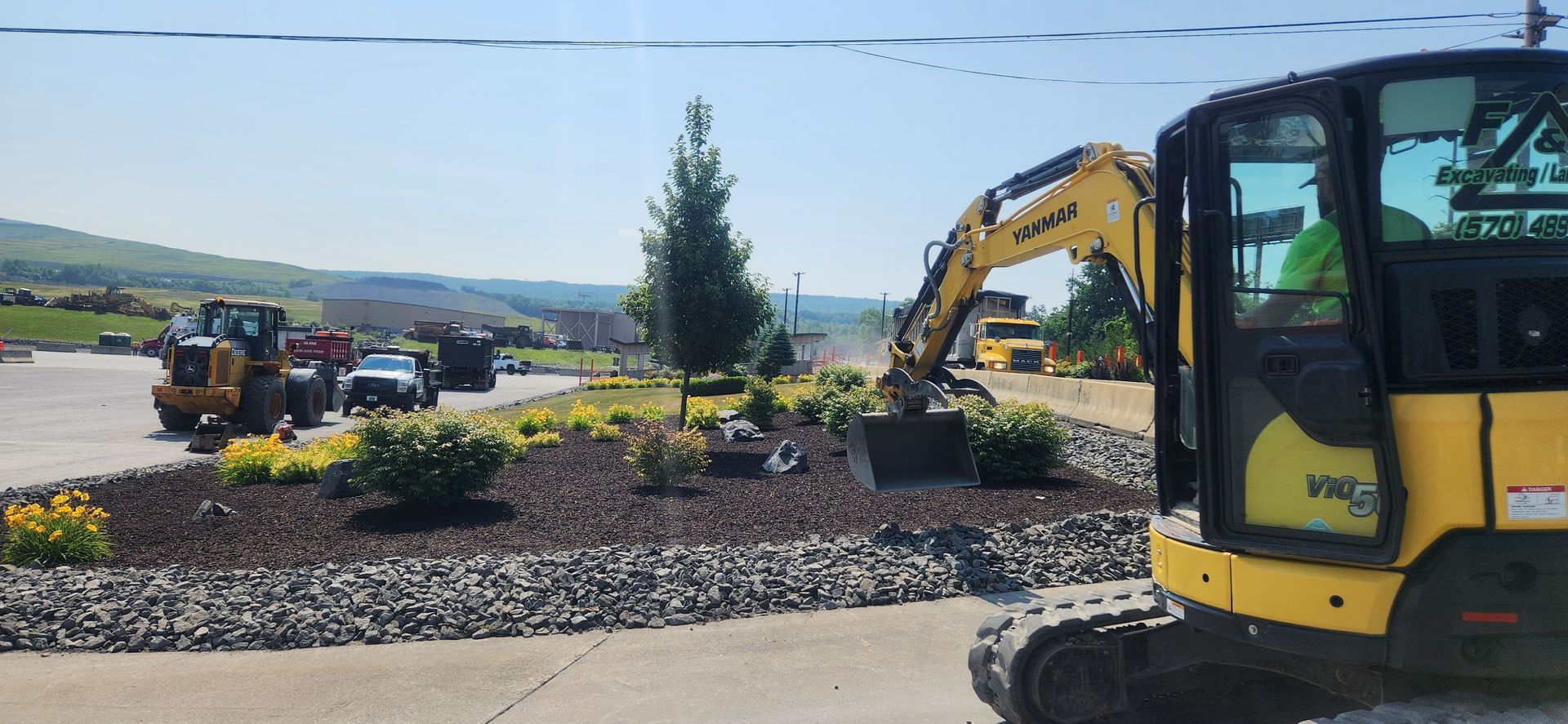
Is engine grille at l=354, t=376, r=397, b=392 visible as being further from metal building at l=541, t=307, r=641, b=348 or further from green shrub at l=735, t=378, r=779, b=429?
metal building at l=541, t=307, r=641, b=348

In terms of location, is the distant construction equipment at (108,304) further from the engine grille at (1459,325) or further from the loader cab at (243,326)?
the engine grille at (1459,325)

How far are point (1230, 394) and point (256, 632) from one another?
19.8 ft

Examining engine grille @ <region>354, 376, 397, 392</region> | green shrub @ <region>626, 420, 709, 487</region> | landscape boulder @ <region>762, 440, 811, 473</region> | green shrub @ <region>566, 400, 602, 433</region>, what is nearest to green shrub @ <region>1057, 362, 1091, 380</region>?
landscape boulder @ <region>762, 440, 811, 473</region>

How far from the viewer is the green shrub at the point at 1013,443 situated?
1186 centimetres

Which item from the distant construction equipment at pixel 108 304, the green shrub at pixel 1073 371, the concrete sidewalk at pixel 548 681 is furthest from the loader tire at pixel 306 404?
the distant construction equipment at pixel 108 304

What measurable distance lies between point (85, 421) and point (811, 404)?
54.8 ft

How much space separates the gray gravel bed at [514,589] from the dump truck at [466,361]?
3499 cm

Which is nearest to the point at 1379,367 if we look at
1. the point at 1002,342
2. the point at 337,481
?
the point at 337,481

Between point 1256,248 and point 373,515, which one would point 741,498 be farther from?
point 1256,248

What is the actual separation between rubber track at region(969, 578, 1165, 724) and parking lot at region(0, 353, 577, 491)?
13.6 metres

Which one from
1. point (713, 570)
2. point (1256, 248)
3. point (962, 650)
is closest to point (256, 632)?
point (713, 570)

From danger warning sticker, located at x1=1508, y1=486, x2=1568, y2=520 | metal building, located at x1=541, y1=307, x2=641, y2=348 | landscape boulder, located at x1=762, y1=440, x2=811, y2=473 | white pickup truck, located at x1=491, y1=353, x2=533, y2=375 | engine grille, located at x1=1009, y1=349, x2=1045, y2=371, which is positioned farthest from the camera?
metal building, located at x1=541, y1=307, x2=641, y2=348

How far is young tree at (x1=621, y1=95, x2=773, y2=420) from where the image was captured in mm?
15930

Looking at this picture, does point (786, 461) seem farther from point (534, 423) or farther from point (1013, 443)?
point (534, 423)
